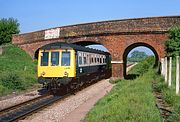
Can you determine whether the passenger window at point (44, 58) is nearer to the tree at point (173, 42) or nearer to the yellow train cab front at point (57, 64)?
the yellow train cab front at point (57, 64)

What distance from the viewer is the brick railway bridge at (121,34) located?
110 ft

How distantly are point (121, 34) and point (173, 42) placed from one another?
581 centimetres

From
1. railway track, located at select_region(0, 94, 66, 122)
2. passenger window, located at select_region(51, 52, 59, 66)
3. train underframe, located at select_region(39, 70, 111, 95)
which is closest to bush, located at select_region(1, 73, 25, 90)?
train underframe, located at select_region(39, 70, 111, 95)

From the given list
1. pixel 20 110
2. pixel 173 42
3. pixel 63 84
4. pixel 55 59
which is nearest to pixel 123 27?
pixel 173 42

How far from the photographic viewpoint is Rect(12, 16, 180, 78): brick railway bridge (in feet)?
110

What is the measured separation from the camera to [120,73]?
3497cm

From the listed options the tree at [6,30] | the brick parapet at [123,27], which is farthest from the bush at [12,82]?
the tree at [6,30]

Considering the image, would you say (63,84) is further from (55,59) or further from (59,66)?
(55,59)

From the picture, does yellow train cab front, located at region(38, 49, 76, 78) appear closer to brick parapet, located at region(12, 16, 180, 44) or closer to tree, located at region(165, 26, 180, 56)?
tree, located at region(165, 26, 180, 56)

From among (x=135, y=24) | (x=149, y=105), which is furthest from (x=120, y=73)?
(x=149, y=105)

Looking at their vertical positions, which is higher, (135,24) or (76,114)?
(135,24)

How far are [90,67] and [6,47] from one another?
862 inches

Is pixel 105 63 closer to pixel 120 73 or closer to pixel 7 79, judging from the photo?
pixel 120 73

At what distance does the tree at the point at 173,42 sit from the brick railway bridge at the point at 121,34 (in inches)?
52.6
